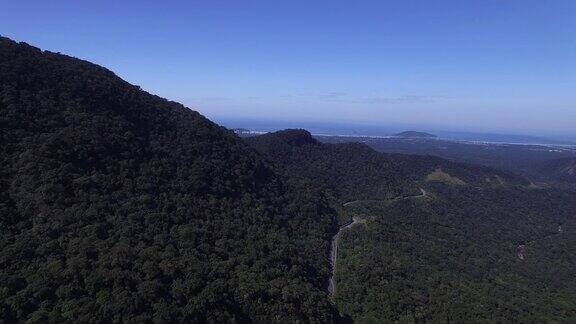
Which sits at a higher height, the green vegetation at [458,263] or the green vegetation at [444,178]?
the green vegetation at [444,178]

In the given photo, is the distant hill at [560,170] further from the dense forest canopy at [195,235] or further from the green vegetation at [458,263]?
the dense forest canopy at [195,235]

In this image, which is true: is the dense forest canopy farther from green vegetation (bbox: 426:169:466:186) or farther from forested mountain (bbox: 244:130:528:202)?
green vegetation (bbox: 426:169:466:186)

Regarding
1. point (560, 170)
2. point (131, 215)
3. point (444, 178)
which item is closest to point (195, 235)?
point (131, 215)

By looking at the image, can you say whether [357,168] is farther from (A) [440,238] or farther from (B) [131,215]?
(B) [131,215]

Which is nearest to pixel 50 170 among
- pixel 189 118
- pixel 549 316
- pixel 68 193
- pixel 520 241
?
pixel 68 193

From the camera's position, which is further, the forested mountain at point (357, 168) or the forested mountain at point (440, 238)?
the forested mountain at point (357, 168)

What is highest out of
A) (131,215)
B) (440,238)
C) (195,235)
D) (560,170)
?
(131,215)

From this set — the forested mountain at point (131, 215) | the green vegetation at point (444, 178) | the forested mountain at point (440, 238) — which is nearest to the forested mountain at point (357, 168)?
the forested mountain at point (440, 238)

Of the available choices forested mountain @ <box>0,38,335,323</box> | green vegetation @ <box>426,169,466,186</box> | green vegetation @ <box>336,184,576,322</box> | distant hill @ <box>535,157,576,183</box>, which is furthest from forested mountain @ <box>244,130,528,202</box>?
distant hill @ <box>535,157,576,183</box>
